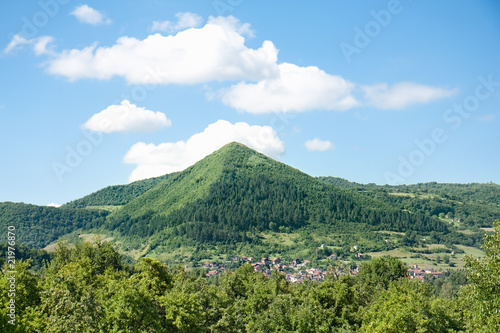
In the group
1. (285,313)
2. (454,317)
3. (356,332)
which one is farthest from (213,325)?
(454,317)

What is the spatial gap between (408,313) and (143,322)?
95.9 feet

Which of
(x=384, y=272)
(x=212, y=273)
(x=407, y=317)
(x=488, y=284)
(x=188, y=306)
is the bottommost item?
(x=212, y=273)

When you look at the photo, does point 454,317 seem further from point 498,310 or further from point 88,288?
point 88,288

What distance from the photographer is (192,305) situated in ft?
137

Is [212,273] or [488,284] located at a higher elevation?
[488,284]

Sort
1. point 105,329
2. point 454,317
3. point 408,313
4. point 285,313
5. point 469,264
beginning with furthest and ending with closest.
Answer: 1. point 454,317
2. point 285,313
3. point 408,313
4. point 105,329
5. point 469,264

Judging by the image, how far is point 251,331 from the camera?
4659 cm

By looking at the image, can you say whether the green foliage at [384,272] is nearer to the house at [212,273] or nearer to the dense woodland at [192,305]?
the dense woodland at [192,305]

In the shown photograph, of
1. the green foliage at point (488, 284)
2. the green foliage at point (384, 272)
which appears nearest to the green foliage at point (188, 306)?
the green foliage at point (488, 284)

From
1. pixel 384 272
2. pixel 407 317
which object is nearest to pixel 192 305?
pixel 407 317

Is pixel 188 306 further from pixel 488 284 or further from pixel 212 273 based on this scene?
pixel 212 273

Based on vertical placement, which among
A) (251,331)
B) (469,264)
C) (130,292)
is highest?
(469,264)

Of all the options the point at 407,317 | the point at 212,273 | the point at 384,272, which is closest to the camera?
the point at 407,317

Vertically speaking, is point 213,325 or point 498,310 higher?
→ point 498,310
